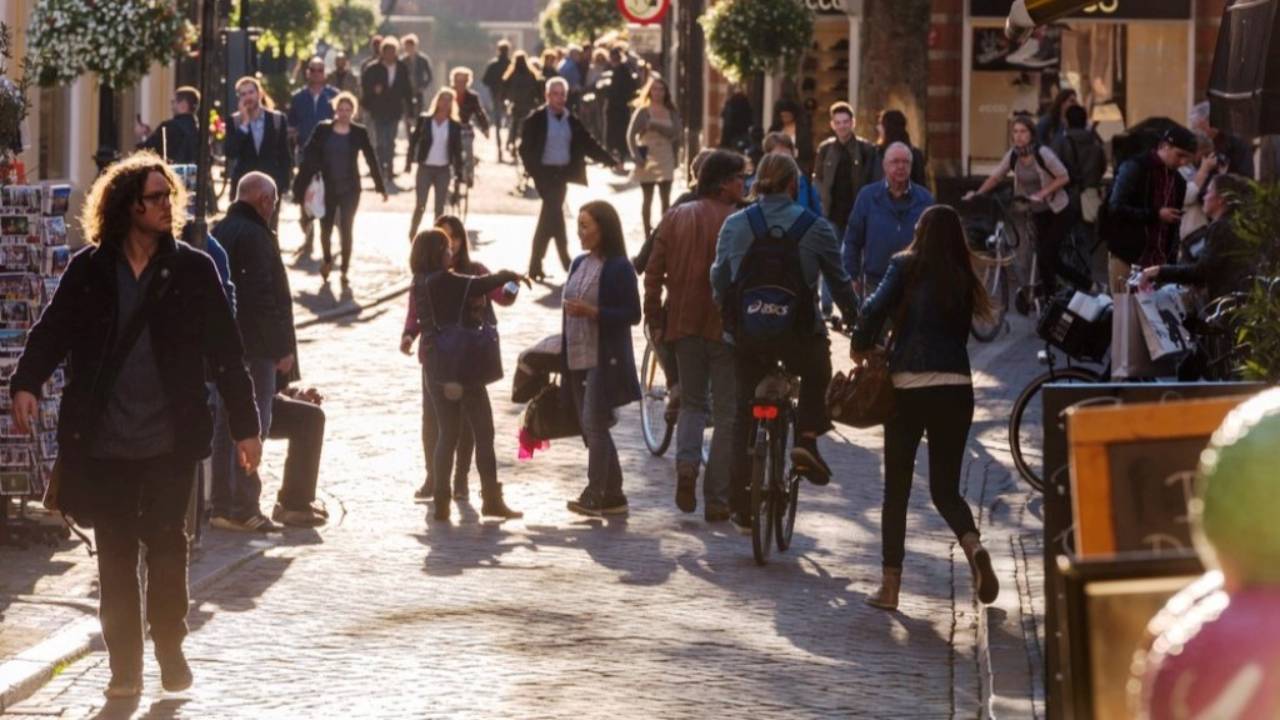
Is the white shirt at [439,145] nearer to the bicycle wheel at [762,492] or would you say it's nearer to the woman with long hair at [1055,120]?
the woman with long hair at [1055,120]

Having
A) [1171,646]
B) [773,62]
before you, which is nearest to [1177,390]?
[1171,646]

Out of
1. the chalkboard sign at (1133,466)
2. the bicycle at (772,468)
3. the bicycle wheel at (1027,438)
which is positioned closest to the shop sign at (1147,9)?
the bicycle wheel at (1027,438)

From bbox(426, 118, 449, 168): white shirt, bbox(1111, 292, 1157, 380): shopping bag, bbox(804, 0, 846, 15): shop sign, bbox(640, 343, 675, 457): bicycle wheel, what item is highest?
bbox(804, 0, 846, 15): shop sign

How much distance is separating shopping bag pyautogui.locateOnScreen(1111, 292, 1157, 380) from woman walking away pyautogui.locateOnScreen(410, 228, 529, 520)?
3037mm

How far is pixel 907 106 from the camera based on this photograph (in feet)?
79.0

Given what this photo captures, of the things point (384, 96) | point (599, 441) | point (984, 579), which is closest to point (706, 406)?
point (599, 441)

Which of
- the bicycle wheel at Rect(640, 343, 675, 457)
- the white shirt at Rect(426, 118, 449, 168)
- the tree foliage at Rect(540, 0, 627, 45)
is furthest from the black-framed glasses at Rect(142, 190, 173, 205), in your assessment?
the tree foliage at Rect(540, 0, 627, 45)

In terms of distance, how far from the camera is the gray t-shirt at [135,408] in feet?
25.0

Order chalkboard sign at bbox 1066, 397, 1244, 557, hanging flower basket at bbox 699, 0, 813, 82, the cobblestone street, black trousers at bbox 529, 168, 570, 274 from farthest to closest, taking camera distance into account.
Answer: hanging flower basket at bbox 699, 0, 813, 82, black trousers at bbox 529, 168, 570, 274, the cobblestone street, chalkboard sign at bbox 1066, 397, 1244, 557

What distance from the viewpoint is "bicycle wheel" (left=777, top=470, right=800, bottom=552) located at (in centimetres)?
1098

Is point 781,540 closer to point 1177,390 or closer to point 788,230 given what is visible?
point 788,230

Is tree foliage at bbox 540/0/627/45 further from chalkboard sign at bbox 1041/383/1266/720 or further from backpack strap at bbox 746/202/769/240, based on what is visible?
chalkboard sign at bbox 1041/383/1266/720

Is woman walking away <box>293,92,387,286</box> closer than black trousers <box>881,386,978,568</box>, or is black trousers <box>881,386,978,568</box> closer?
black trousers <box>881,386,978,568</box>

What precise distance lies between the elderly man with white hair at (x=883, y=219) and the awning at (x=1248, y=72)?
570 cm
